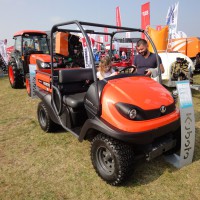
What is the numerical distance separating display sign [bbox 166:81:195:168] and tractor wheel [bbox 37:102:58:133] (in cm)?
214

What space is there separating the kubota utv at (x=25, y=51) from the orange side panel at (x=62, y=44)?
1256 millimetres

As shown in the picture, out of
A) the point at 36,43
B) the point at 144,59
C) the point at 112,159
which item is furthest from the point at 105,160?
the point at 36,43

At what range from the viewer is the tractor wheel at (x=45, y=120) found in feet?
12.0

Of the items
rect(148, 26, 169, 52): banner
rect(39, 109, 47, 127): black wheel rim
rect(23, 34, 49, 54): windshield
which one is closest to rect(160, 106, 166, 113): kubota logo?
rect(39, 109, 47, 127): black wheel rim

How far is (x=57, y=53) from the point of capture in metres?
9.29

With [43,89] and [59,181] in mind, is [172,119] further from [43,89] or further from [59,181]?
[43,89]

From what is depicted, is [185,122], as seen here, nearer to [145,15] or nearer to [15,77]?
[15,77]

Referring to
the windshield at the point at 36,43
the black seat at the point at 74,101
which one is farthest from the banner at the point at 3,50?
the black seat at the point at 74,101

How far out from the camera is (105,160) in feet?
8.26

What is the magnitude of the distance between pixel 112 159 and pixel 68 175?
0.70m

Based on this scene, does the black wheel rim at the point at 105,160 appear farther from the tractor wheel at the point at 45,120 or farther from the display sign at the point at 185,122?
the tractor wheel at the point at 45,120

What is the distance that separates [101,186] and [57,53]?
7.73 metres

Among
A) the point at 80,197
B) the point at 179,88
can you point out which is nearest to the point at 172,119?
the point at 179,88

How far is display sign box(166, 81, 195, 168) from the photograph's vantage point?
2526 millimetres
